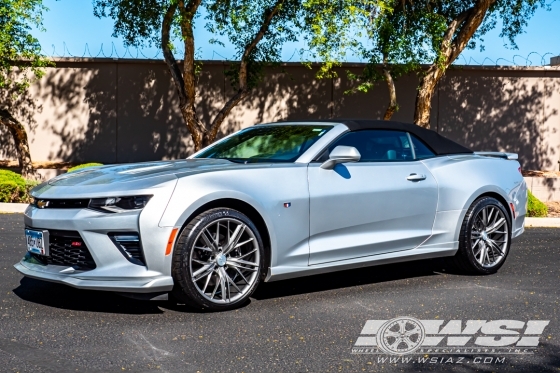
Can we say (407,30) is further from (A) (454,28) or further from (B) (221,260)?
(B) (221,260)

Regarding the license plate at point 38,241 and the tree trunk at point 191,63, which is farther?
the tree trunk at point 191,63

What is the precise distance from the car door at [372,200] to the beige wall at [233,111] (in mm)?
12762

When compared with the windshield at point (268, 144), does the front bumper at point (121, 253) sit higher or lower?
lower

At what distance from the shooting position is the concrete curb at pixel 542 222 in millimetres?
12571

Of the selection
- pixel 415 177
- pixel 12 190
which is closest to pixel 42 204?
pixel 415 177

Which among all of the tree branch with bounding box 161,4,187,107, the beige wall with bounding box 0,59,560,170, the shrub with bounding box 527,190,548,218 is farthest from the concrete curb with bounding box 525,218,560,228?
the tree branch with bounding box 161,4,187,107

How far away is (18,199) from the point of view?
14.2 m

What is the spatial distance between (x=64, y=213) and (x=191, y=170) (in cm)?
99

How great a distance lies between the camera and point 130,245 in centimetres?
561

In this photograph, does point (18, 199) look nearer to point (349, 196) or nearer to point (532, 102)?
point (349, 196)

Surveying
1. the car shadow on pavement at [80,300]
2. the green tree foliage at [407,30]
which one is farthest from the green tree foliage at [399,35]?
the car shadow on pavement at [80,300]

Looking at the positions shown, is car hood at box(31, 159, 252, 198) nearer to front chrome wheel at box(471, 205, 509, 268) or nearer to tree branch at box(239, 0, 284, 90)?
front chrome wheel at box(471, 205, 509, 268)

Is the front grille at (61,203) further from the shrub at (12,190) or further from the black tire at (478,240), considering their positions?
the shrub at (12,190)

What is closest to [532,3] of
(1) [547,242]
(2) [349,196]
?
(1) [547,242]
